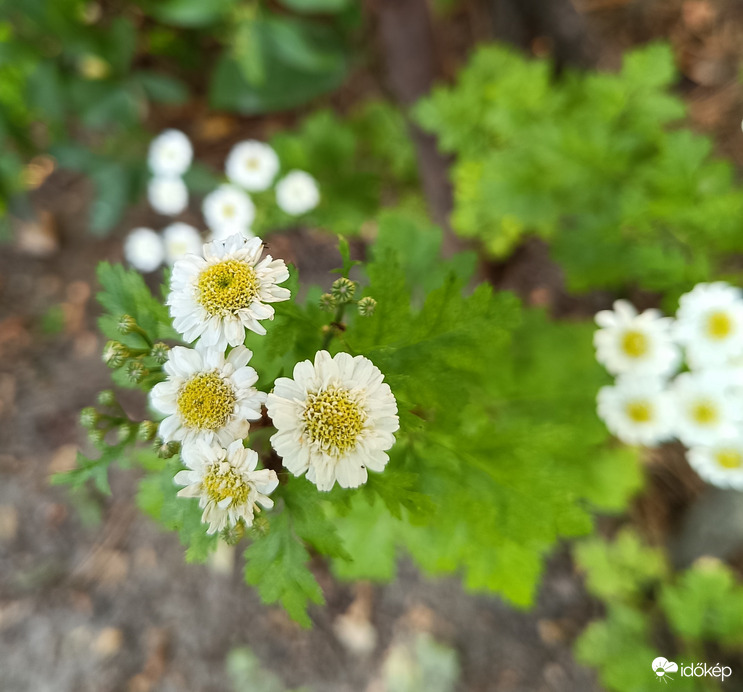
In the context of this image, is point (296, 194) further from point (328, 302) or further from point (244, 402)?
point (244, 402)

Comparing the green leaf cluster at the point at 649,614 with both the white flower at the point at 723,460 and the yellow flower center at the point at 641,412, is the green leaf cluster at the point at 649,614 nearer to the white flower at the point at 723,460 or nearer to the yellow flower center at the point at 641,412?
the white flower at the point at 723,460

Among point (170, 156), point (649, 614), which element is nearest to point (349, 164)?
point (170, 156)

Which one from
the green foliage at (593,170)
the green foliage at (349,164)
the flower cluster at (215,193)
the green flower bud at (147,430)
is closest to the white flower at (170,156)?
the flower cluster at (215,193)

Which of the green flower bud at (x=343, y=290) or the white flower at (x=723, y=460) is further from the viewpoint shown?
the white flower at (x=723, y=460)

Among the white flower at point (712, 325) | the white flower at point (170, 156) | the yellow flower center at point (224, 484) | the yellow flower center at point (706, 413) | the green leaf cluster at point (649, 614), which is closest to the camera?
the yellow flower center at point (224, 484)

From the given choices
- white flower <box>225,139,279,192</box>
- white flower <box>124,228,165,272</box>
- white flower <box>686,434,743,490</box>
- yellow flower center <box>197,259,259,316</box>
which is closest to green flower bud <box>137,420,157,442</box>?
yellow flower center <box>197,259,259,316</box>

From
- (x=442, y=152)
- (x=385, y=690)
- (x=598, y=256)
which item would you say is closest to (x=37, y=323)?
(x=442, y=152)

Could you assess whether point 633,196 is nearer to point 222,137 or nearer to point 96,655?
point 222,137
